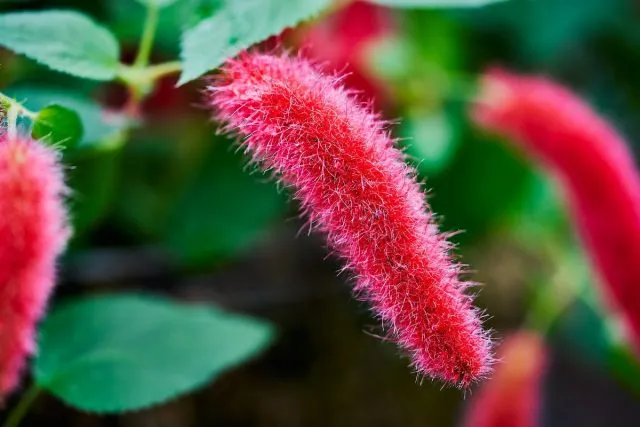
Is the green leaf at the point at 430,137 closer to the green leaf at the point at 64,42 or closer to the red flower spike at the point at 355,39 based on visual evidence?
the red flower spike at the point at 355,39

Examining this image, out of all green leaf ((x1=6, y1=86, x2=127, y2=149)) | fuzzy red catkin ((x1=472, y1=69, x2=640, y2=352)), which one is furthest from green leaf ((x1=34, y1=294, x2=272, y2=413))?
fuzzy red catkin ((x1=472, y1=69, x2=640, y2=352))

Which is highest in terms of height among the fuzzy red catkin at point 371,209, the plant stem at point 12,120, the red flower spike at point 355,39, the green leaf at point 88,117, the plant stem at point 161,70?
the fuzzy red catkin at point 371,209

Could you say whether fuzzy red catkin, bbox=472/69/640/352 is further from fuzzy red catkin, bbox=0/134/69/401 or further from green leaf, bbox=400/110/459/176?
fuzzy red catkin, bbox=0/134/69/401

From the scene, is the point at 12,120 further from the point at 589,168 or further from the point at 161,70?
the point at 589,168

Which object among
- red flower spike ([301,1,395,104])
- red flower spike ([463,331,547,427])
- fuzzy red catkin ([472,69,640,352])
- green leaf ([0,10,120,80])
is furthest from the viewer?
red flower spike ([301,1,395,104])

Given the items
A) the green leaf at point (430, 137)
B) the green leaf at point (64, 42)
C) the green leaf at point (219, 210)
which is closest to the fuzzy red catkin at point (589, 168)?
the green leaf at point (430, 137)

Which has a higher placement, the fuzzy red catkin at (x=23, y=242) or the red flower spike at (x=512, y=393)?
the fuzzy red catkin at (x=23, y=242)
